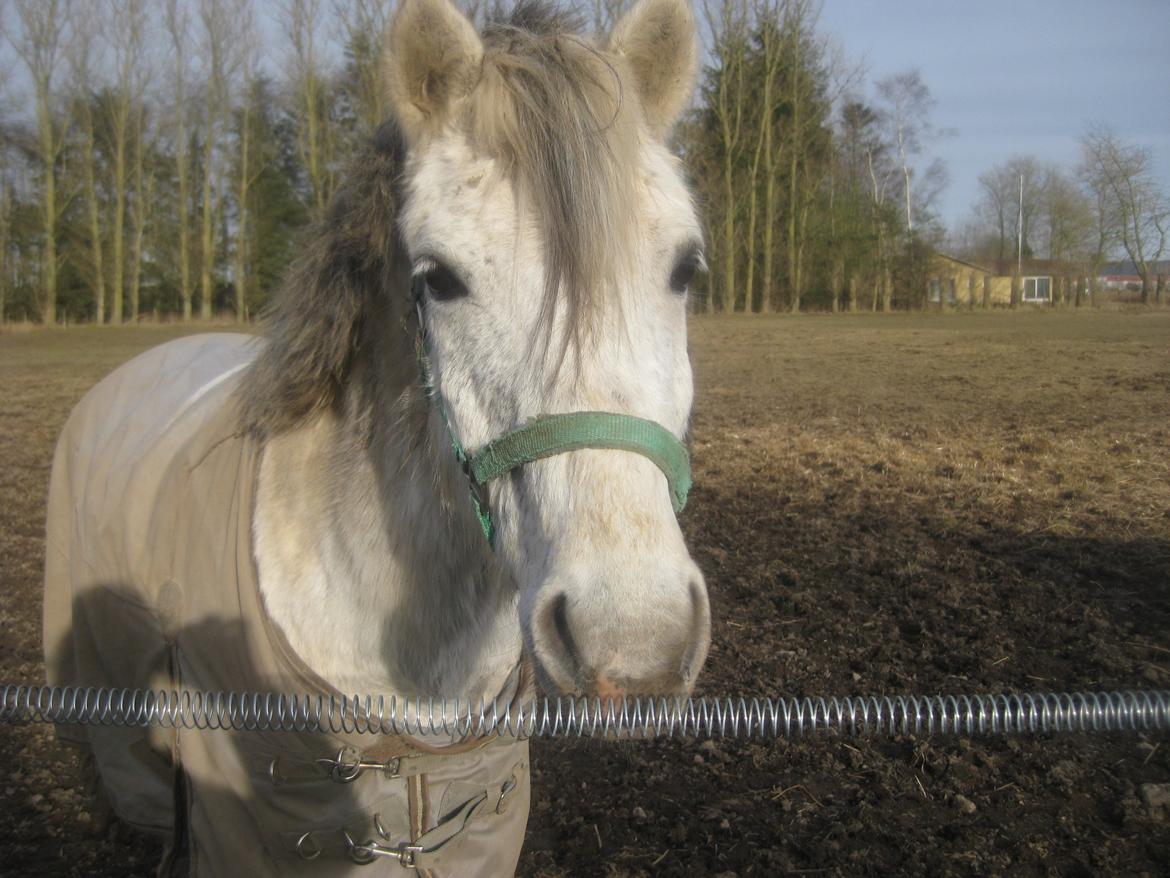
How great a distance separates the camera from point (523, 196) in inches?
63.3

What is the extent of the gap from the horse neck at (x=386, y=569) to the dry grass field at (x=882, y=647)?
52.3 inches

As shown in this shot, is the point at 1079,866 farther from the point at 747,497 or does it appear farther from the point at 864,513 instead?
the point at 747,497

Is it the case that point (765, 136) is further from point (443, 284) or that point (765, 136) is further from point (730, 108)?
point (443, 284)

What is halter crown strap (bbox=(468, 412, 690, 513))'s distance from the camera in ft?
4.62

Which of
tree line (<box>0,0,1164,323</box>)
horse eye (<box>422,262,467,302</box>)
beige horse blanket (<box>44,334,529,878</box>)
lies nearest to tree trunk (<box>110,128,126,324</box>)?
tree line (<box>0,0,1164,323</box>)

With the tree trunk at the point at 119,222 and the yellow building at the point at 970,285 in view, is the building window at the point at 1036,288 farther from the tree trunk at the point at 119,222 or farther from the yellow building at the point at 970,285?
the tree trunk at the point at 119,222

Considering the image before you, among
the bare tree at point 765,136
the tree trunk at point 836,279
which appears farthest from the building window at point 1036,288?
the bare tree at point 765,136

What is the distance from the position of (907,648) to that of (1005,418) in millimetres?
6273

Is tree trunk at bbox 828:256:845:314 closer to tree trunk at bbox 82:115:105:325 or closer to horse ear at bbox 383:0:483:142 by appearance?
tree trunk at bbox 82:115:105:325

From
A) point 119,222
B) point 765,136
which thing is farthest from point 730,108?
point 119,222

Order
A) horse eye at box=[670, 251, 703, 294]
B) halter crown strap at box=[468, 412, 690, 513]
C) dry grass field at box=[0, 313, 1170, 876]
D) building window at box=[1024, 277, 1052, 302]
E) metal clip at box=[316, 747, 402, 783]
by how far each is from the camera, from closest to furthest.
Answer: halter crown strap at box=[468, 412, 690, 513], horse eye at box=[670, 251, 703, 294], metal clip at box=[316, 747, 402, 783], dry grass field at box=[0, 313, 1170, 876], building window at box=[1024, 277, 1052, 302]

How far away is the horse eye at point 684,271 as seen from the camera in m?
1.70

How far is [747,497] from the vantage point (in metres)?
6.92

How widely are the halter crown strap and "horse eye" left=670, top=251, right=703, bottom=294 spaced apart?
373 mm
